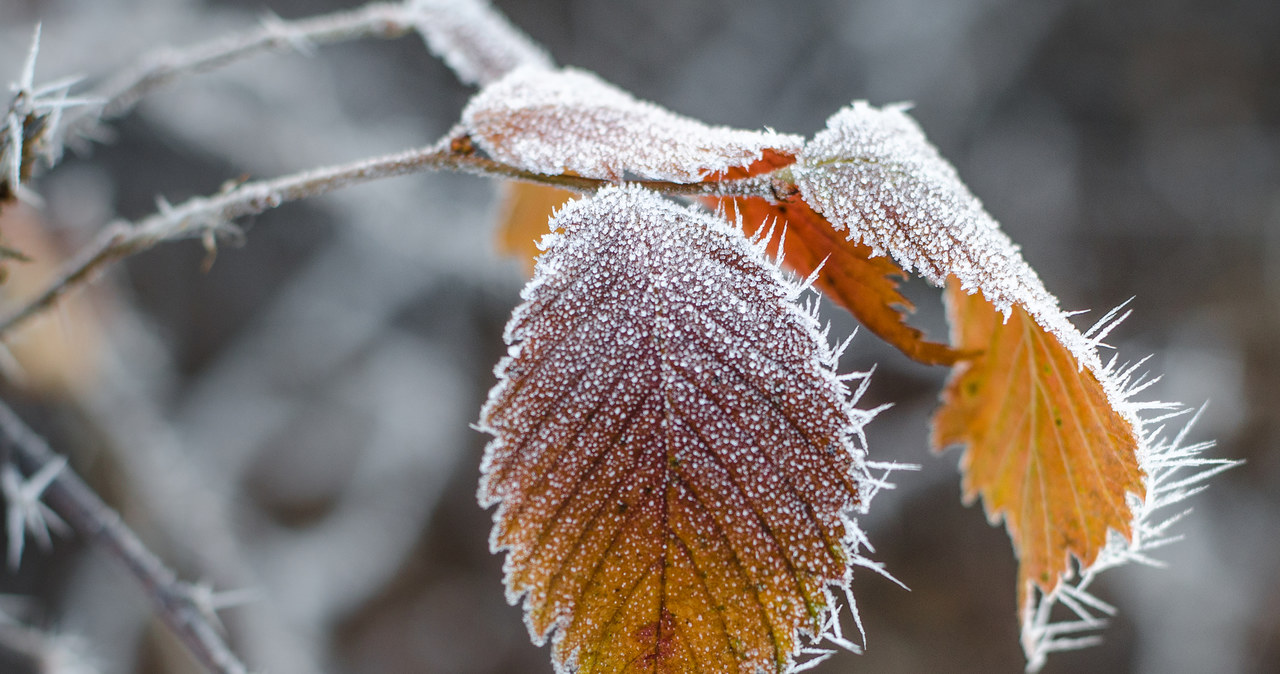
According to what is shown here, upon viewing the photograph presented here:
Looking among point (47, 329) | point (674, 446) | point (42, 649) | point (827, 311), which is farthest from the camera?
point (827, 311)

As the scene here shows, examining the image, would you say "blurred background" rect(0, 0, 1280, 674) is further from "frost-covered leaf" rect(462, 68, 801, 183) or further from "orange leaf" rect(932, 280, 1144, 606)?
"frost-covered leaf" rect(462, 68, 801, 183)

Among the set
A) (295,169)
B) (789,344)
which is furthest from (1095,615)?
(295,169)

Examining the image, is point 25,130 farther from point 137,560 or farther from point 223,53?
point 137,560

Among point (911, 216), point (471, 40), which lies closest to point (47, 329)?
point (471, 40)

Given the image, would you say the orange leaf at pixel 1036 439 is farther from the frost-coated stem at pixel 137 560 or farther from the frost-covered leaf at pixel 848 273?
the frost-coated stem at pixel 137 560

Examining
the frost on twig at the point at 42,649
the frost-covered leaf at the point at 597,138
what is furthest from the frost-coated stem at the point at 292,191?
the frost on twig at the point at 42,649

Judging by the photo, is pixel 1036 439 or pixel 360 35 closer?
pixel 1036 439

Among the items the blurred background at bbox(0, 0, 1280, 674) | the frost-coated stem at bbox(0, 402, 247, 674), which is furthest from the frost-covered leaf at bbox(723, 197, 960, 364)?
the blurred background at bbox(0, 0, 1280, 674)
